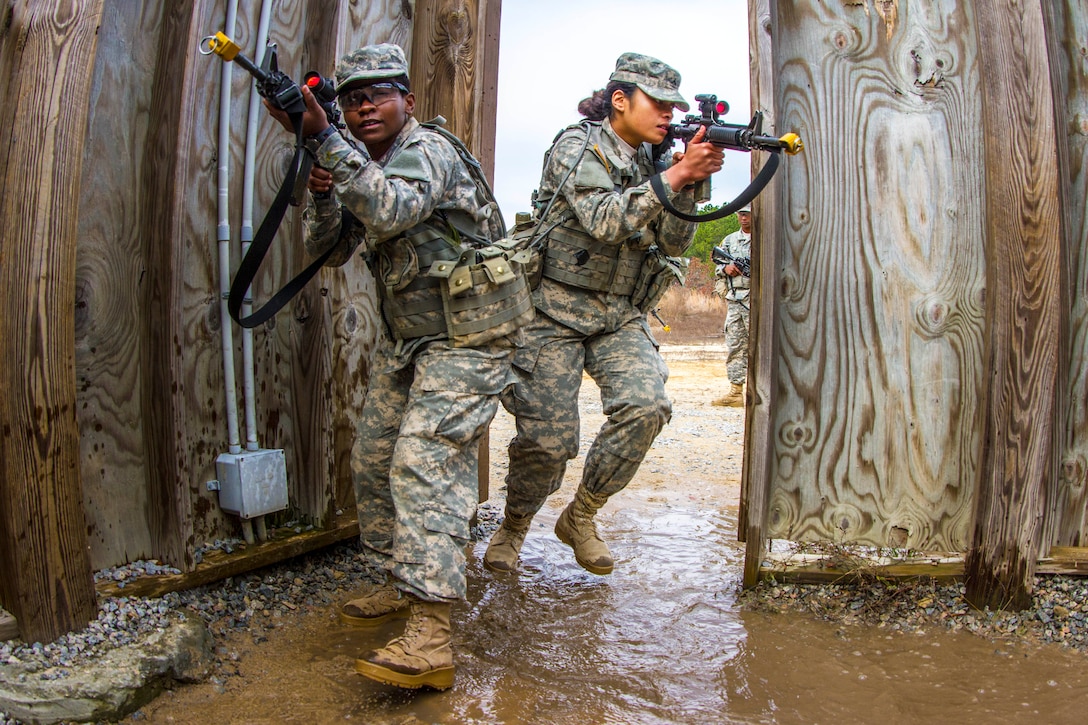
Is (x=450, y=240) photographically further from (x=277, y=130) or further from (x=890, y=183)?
(x=890, y=183)

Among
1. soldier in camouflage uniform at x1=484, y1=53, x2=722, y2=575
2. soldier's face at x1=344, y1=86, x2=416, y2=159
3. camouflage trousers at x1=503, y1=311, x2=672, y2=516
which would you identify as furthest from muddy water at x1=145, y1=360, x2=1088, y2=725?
soldier's face at x1=344, y1=86, x2=416, y2=159

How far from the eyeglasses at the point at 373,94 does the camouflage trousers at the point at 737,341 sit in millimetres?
8015

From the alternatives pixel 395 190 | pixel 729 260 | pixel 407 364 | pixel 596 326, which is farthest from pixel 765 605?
pixel 729 260

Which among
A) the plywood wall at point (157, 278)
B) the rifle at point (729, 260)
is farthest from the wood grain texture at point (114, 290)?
the rifle at point (729, 260)

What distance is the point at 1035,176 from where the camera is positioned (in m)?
3.55

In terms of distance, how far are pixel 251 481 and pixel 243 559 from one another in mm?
A: 330

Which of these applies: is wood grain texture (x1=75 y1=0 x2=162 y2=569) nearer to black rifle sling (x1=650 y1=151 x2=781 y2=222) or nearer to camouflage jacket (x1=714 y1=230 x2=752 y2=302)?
black rifle sling (x1=650 y1=151 x2=781 y2=222)

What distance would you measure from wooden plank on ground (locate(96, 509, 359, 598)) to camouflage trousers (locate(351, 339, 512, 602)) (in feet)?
2.36

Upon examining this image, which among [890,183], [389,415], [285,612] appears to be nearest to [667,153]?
[890,183]

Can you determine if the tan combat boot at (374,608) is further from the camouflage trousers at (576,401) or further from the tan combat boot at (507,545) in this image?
the camouflage trousers at (576,401)

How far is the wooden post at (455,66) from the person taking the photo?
481 cm

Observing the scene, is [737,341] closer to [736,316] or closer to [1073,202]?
[736,316]

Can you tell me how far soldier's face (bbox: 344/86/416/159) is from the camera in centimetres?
338

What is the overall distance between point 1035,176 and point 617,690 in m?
2.51
